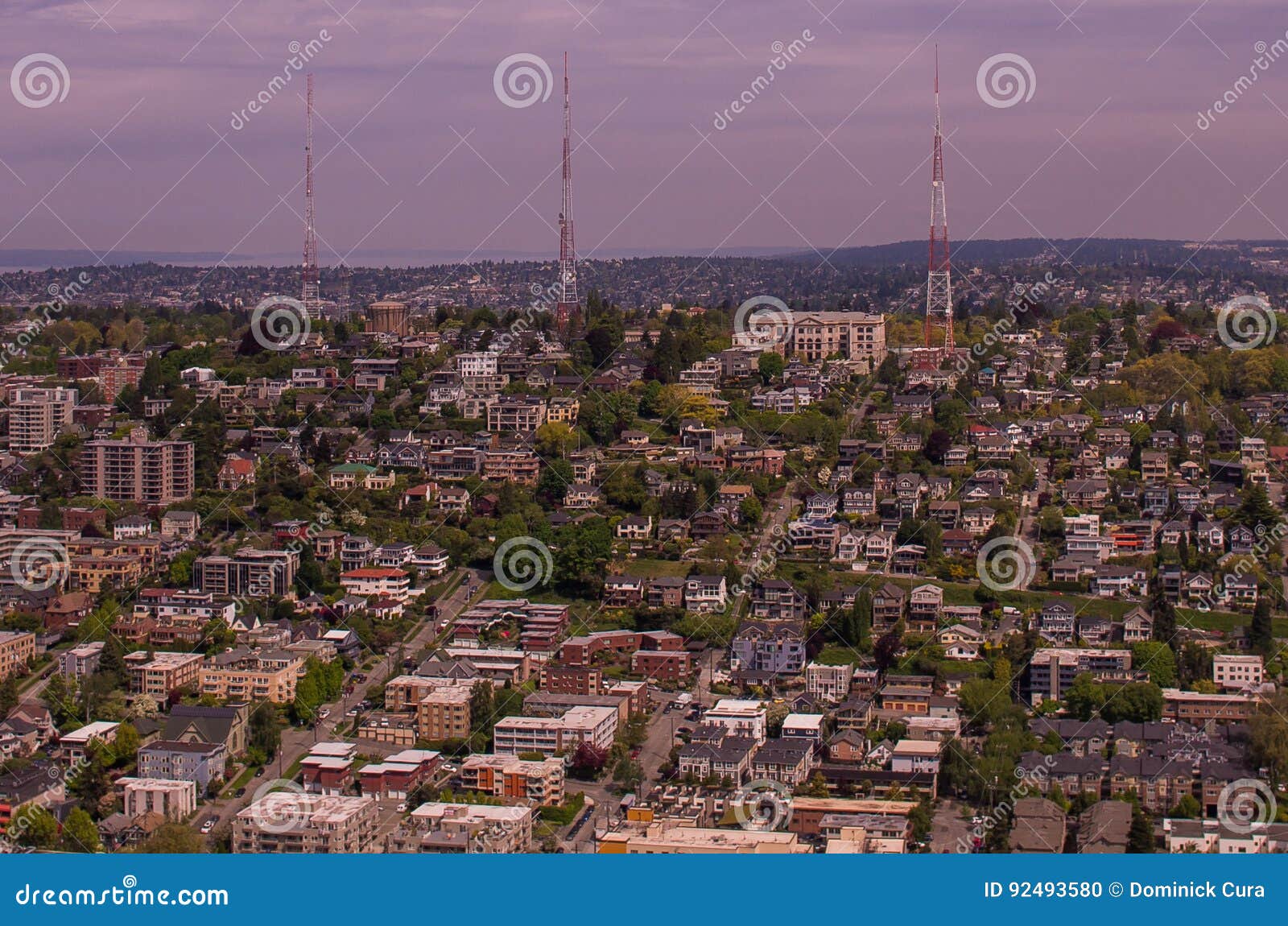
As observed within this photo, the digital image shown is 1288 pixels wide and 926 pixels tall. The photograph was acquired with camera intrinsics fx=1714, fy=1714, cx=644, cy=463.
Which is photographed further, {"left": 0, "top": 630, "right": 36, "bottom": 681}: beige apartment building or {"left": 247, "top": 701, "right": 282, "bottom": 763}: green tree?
{"left": 0, "top": 630, "right": 36, "bottom": 681}: beige apartment building

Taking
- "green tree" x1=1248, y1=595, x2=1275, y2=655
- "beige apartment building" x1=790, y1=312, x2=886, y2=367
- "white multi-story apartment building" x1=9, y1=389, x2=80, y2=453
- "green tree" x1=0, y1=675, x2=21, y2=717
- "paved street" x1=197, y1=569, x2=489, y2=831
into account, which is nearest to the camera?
"paved street" x1=197, y1=569, x2=489, y2=831

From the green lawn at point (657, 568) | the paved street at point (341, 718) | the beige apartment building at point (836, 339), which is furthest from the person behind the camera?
the beige apartment building at point (836, 339)

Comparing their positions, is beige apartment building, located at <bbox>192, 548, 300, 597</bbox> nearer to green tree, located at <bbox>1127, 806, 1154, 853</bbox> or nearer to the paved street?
the paved street

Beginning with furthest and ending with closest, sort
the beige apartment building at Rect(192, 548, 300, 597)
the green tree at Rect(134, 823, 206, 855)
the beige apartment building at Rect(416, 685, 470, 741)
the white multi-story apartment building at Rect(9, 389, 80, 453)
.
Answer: the white multi-story apartment building at Rect(9, 389, 80, 453) → the beige apartment building at Rect(192, 548, 300, 597) → the beige apartment building at Rect(416, 685, 470, 741) → the green tree at Rect(134, 823, 206, 855)

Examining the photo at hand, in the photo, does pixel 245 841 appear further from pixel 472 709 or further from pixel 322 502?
pixel 322 502

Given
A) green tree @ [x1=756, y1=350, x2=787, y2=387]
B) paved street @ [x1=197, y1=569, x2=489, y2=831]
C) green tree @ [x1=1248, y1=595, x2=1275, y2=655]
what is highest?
green tree @ [x1=756, y1=350, x2=787, y2=387]

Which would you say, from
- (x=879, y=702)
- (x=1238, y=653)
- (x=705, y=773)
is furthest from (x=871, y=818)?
(x=1238, y=653)

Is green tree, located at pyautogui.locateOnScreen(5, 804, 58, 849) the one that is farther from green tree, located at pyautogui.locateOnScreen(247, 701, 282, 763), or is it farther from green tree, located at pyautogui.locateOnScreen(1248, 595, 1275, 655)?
green tree, located at pyautogui.locateOnScreen(1248, 595, 1275, 655)

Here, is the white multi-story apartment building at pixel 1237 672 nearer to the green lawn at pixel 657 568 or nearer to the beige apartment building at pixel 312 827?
the green lawn at pixel 657 568

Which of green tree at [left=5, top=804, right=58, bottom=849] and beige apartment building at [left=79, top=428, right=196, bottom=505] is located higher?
beige apartment building at [left=79, top=428, right=196, bottom=505]

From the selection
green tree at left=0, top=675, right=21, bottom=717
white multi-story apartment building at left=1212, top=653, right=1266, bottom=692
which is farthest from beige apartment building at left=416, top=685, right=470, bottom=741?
white multi-story apartment building at left=1212, top=653, right=1266, bottom=692

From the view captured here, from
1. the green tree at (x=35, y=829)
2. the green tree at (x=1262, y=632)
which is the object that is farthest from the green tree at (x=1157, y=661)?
the green tree at (x=35, y=829)
